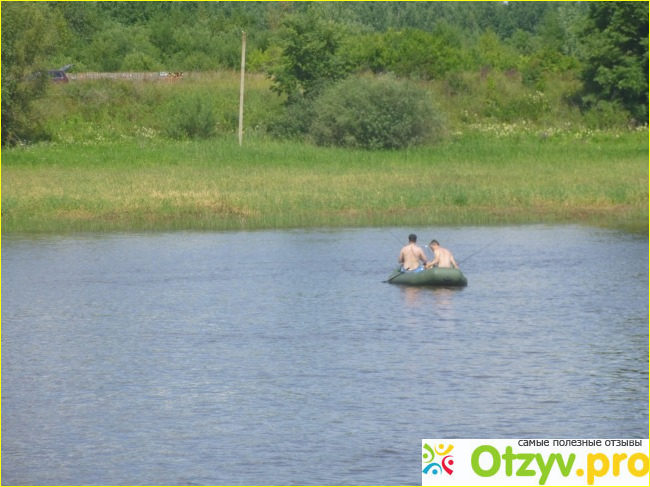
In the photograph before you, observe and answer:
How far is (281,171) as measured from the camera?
A: 39938 mm

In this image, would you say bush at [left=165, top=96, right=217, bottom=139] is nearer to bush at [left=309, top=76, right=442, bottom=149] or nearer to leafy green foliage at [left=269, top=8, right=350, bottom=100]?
leafy green foliage at [left=269, top=8, right=350, bottom=100]

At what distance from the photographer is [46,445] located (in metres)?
14.1

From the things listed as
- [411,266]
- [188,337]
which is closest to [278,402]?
[188,337]

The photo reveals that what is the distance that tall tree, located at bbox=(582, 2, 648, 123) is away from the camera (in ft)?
156

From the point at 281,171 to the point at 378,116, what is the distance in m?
6.32

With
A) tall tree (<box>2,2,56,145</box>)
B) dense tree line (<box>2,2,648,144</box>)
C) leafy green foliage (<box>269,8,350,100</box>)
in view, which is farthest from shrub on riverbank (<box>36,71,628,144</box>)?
leafy green foliage (<box>269,8,350,100</box>)

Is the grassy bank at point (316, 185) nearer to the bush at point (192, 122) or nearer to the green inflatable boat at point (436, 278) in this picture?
the bush at point (192, 122)

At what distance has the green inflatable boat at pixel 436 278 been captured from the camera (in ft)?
77.4

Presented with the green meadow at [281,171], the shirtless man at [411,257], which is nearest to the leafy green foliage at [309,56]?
the green meadow at [281,171]

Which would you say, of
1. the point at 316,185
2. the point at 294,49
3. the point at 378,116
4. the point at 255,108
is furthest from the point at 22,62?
the point at 316,185

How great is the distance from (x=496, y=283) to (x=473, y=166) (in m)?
16.6

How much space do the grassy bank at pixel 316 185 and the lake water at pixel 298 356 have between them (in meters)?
3.28

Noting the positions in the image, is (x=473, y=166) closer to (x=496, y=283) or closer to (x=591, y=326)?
(x=496, y=283)

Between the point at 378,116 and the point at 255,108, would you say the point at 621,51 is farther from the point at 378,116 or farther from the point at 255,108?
the point at 255,108
